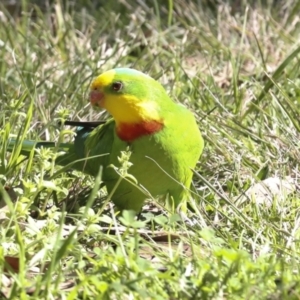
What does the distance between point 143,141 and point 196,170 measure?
406 mm

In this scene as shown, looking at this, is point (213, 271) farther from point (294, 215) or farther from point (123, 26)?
point (123, 26)

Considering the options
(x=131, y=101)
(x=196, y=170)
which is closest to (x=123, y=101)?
(x=131, y=101)

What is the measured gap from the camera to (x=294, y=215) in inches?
78.2

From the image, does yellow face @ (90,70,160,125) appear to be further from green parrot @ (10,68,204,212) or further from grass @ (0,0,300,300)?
grass @ (0,0,300,300)

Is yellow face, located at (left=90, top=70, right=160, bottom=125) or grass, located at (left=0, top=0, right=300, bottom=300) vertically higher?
yellow face, located at (left=90, top=70, right=160, bottom=125)

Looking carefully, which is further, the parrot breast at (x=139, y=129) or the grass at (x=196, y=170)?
the parrot breast at (x=139, y=129)

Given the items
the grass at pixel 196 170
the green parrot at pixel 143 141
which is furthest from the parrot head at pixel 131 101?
the grass at pixel 196 170

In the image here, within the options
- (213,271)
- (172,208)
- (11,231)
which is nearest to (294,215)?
(172,208)

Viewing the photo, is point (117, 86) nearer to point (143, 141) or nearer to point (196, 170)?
point (143, 141)

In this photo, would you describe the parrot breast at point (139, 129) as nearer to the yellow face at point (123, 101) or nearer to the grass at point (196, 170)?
the yellow face at point (123, 101)

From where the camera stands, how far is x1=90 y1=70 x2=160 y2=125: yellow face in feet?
6.48

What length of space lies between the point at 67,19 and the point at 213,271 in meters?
2.30

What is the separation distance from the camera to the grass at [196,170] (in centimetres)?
149

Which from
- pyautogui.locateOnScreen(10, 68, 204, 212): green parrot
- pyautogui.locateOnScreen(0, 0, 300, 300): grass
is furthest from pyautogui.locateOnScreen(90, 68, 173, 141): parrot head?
pyautogui.locateOnScreen(0, 0, 300, 300): grass
